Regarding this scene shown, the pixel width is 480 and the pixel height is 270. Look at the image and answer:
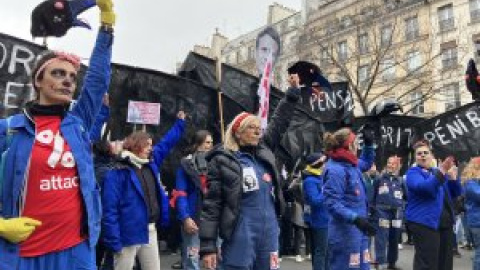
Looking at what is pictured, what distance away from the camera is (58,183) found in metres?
2.82

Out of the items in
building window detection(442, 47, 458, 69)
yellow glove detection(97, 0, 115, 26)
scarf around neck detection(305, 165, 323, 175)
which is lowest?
scarf around neck detection(305, 165, 323, 175)

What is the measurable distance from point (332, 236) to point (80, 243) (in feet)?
9.43

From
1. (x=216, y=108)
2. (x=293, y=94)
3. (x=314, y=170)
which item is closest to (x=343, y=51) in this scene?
(x=216, y=108)

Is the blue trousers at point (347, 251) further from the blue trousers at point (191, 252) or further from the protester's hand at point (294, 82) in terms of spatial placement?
the blue trousers at point (191, 252)

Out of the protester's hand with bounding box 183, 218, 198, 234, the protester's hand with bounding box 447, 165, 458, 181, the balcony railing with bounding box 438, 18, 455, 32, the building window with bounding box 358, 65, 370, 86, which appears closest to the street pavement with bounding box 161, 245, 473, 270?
the protester's hand with bounding box 183, 218, 198, 234

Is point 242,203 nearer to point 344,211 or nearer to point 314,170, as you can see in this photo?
point 344,211

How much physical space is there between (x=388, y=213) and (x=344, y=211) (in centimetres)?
476

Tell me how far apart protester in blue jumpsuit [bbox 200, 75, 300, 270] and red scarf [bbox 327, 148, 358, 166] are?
123 cm

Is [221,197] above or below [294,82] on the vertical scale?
below

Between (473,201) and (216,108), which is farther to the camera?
(216,108)

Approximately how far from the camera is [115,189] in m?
4.86

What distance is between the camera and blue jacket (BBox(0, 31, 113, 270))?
107 inches

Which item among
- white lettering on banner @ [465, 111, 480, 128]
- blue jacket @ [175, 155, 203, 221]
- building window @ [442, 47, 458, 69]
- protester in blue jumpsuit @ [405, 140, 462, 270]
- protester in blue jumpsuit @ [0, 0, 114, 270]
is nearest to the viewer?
protester in blue jumpsuit @ [0, 0, 114, 270]

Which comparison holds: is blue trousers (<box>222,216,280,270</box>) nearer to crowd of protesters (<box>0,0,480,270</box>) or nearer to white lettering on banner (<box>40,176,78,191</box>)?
crowd of protesters (<box>0,0,480,270</box>)
